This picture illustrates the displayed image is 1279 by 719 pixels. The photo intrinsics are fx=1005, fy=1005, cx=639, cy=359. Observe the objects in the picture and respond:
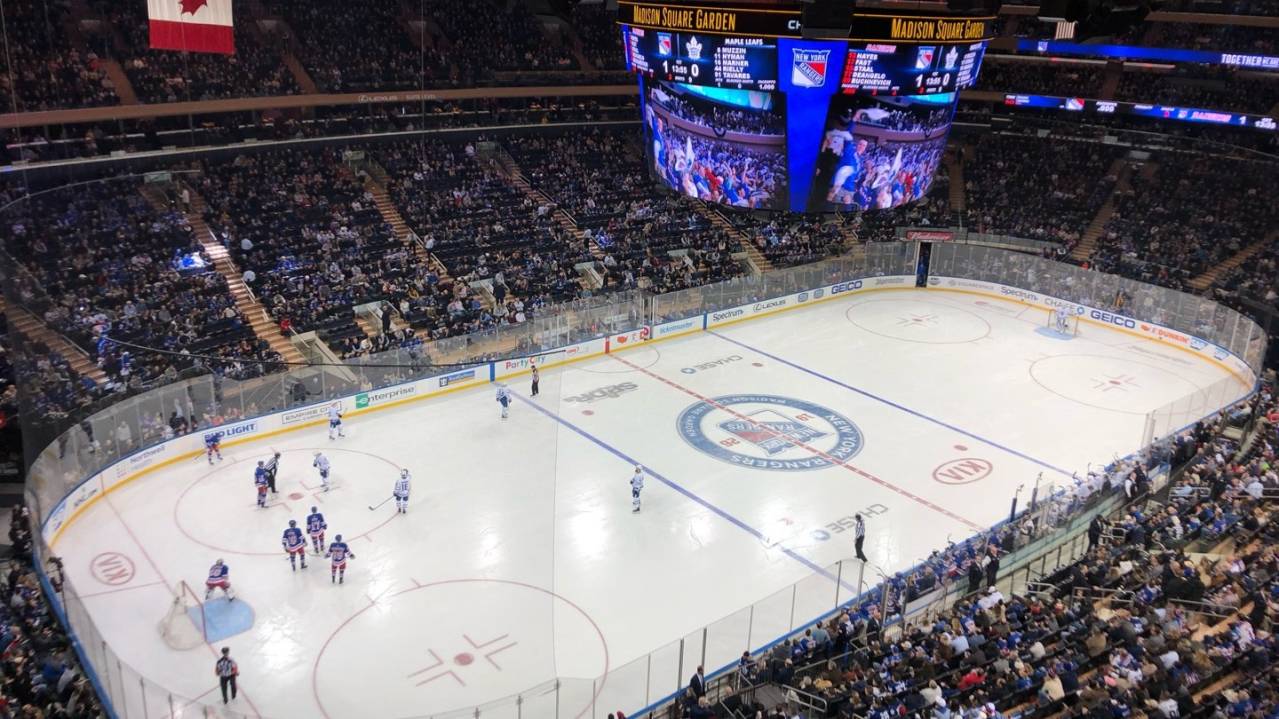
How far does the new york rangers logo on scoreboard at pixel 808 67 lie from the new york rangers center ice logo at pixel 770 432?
8617 millimetres

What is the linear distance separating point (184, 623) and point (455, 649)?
4.64m

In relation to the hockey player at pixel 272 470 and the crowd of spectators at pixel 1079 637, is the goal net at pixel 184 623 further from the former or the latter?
the crowd of spectators at pixel 1079 637

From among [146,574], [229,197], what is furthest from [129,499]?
[229,197]

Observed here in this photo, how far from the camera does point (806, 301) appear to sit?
122 feet

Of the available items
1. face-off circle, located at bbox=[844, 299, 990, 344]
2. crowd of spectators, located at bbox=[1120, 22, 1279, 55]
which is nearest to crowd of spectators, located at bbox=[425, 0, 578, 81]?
face-off circle, located at bbox=[844, 299, 990, 344]

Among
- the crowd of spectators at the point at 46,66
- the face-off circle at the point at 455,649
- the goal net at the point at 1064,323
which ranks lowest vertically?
the face-off circle at the point at 455,649

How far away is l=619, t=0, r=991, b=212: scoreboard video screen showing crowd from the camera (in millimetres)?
22766

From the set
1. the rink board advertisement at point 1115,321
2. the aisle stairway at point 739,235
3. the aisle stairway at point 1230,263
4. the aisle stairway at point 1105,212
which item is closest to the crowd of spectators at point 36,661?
the aisle stairway at point 739,235

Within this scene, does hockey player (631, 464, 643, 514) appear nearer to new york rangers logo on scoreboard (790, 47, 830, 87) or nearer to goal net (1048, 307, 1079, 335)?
new york rangers logo on scoreboard (790, 47, 830, 87)

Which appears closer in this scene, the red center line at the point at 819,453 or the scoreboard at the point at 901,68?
the red center line at the point at 819,453

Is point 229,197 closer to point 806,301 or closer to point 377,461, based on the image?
point 377,461

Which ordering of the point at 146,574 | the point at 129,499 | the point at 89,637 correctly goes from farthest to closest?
1. the point at 129,499
2. the point at 146,574
3. the point at 89,637

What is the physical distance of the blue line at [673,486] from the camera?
19.4 meters

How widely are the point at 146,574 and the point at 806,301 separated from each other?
24.9m
